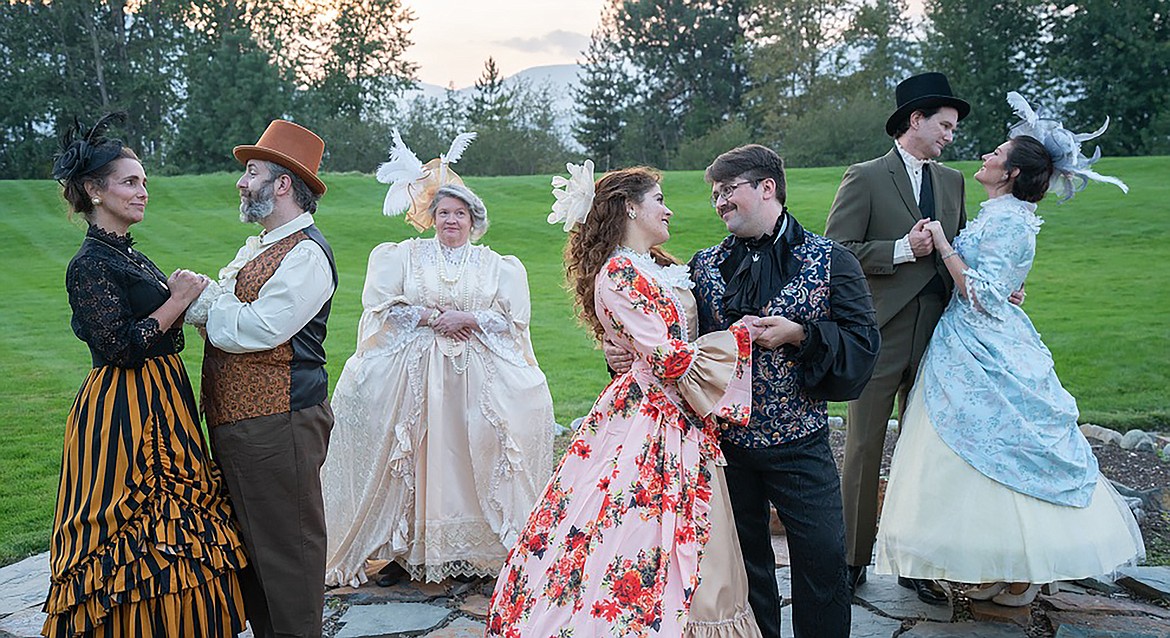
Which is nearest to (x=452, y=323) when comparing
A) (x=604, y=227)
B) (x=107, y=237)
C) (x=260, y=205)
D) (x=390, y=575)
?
(x=390, y=575)

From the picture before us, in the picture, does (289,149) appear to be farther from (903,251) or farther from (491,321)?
(903,251)

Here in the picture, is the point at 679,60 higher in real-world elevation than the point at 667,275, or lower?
higher

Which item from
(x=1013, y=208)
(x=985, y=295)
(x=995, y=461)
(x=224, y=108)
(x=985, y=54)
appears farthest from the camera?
(x=985, y=54)

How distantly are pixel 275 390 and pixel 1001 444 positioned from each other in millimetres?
2610

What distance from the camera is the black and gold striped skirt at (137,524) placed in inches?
115

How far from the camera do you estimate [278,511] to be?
320 cm

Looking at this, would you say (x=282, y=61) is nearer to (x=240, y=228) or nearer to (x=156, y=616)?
(x=240, y=228)

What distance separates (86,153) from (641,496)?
2.05 metres

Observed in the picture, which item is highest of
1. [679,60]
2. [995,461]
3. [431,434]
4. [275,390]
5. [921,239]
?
[679,60]

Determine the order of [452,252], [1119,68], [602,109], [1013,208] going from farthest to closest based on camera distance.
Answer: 1. [602,109]
2. [1119,68]
3. [452,252]
4. [1013,208]

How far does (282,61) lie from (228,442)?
3099cm

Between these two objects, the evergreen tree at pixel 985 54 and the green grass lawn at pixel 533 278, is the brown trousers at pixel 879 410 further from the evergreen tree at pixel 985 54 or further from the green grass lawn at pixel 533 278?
the evergreen tree at pixel 985 54

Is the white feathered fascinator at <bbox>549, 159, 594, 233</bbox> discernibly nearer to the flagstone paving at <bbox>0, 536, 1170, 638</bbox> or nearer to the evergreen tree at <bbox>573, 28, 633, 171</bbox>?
the flagstone paving at <bbox>0, 536, 1170, 638</bbox>

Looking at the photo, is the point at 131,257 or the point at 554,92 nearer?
the point at 131,257
